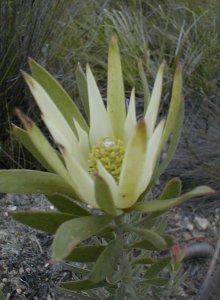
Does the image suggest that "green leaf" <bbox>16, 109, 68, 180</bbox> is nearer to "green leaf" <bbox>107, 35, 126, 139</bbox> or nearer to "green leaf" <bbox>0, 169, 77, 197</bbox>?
"green leaf" <bbox>0, 169, 77, 197</bbox>

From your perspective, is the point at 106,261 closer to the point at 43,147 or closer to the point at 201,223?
the point at 43,147

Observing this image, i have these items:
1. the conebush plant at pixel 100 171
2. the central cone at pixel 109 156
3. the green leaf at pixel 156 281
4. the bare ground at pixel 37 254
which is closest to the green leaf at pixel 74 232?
the conebush plant at pixel 100 171

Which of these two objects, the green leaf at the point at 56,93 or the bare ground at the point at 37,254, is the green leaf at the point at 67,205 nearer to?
the green leaf at the point at 56,93

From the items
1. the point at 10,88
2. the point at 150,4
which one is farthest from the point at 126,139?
the point at 150,4

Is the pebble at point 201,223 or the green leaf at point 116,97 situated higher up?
the green leaf at point 116,97

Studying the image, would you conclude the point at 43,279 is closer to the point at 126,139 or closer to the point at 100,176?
the point at 126,139

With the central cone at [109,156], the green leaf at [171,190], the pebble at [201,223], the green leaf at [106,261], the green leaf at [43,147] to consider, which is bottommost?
the pebble at [201,223]
